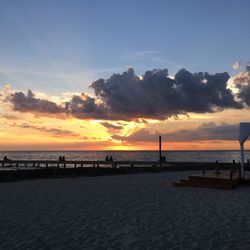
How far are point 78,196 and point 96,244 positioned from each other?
7.97 m

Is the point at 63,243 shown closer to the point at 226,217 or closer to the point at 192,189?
the point at 226,217

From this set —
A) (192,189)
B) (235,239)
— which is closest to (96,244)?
(235,239)

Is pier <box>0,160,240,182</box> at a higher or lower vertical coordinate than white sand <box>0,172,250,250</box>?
higher

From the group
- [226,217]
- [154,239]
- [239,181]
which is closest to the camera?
[154,239]

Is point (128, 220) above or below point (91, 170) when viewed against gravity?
below

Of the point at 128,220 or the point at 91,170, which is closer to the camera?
the point at 128,220

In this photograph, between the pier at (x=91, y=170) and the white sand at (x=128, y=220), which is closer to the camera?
the white sand at (x=128, y=220)

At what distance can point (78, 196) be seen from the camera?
15812mm

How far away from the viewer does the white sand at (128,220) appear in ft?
26.7

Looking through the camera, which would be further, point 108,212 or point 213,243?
point 108,212

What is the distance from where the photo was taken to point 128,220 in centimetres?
1052

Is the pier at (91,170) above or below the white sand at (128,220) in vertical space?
above

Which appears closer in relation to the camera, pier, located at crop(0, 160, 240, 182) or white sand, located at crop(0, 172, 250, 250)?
white sand, located at crop(0, 172, 250, 250)

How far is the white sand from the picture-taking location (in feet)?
26.7
